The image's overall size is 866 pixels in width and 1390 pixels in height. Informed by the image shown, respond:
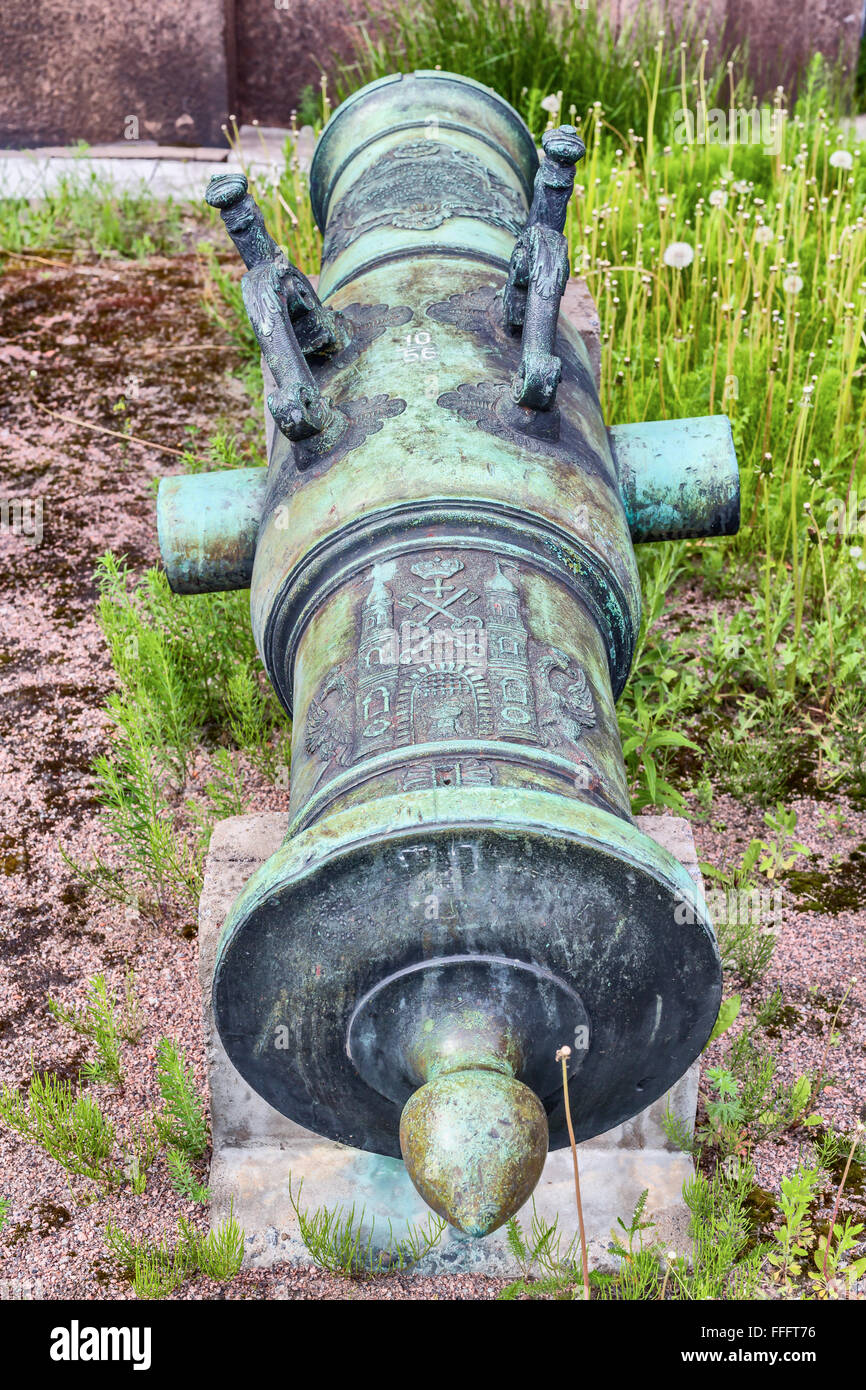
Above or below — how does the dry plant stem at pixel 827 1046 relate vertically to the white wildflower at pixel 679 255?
below

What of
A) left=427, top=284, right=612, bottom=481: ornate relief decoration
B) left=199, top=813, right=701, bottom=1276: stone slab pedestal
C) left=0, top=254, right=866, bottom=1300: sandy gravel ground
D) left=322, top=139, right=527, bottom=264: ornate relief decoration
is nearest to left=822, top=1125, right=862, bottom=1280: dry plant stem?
left=0, top=254, right=866, bottom=1300: sandy gravel ground

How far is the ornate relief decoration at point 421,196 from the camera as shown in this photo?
278cm

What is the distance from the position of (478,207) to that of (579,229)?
2466mm

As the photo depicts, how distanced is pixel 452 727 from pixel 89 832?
1.78 m

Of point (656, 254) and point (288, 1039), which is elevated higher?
point (656, 254)

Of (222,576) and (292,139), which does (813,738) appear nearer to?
(222,576)

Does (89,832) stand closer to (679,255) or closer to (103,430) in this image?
(103,430)

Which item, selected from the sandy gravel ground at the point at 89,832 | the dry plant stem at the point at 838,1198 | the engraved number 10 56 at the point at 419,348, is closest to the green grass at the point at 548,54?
the sandy gravel ground at the point at 89,832

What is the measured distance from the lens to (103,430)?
482 cm

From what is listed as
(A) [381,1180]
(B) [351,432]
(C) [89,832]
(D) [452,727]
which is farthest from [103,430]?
(D) [452,727]

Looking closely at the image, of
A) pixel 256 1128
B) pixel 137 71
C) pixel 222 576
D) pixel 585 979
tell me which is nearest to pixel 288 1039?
pixel 585 979

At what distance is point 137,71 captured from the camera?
6.80 meters

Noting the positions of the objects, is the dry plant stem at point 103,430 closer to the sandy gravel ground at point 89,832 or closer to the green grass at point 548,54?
the sandy gravel ground at point 89,832

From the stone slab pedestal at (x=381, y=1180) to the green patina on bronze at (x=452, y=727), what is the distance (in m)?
0.66
